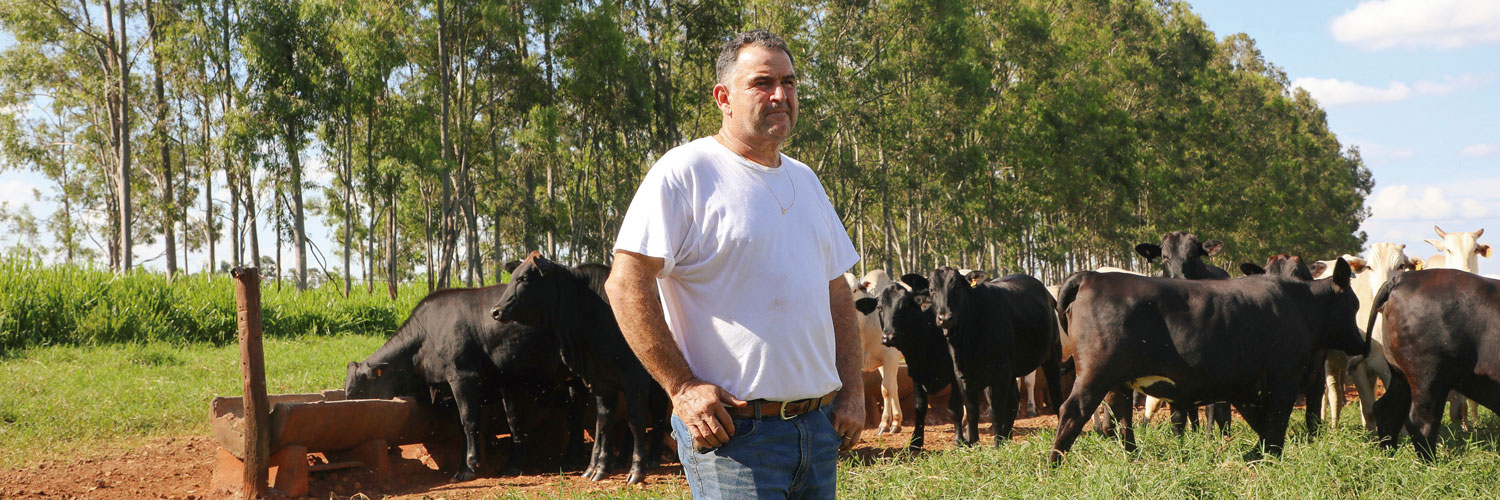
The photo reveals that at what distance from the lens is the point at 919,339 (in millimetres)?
9664

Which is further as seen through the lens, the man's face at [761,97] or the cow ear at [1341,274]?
the cow ear at [1341,274]

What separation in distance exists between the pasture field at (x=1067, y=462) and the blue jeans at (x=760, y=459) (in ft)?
10.2

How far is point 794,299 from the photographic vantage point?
2982 mm

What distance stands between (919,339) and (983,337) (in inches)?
28.8

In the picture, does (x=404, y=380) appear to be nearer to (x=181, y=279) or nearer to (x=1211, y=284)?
(x=1211, y=284)

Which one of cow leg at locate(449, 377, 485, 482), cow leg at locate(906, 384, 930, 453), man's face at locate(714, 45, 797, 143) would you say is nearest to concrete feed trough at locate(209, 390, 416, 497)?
cow leg at locate(449, 377, 485, 482)

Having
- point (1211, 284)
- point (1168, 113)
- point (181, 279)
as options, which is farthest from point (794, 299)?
point (1168, 113)

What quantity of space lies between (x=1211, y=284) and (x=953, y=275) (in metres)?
2.13

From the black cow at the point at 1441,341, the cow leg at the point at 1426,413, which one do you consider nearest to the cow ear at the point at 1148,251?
the black cow at the point at 1441,341

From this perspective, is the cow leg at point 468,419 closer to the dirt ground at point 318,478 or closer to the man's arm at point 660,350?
the dirt ground at point 318,478

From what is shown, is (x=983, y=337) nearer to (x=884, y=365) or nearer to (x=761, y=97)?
(x=884, y=365)

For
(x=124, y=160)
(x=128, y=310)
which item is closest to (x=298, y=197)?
(x=124, y=160)

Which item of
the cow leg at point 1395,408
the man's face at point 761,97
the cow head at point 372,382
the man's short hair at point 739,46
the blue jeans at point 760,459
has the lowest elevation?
the cow leg at point 1395,408

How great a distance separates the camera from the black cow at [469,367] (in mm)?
9469
